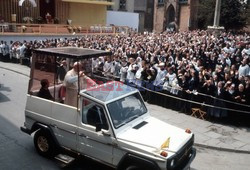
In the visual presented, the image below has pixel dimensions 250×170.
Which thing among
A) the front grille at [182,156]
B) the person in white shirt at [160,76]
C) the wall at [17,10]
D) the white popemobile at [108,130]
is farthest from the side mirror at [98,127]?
the wall at [17,10]

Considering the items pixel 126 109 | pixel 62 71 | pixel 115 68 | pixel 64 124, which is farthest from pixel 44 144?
pixel 115 68

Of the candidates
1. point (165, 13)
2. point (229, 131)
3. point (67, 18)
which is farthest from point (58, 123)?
point (165, 13)

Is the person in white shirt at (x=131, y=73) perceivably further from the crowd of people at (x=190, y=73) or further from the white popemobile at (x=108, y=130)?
the white popemobile at (x=108, y=130)

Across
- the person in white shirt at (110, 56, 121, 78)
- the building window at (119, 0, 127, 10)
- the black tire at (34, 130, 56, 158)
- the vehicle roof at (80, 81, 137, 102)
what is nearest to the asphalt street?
the black tire at (34, 130, 56, 158)

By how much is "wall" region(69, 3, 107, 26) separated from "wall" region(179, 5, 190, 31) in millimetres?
14303

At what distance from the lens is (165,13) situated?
168 ft

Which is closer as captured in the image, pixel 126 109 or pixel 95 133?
pixel 95 133

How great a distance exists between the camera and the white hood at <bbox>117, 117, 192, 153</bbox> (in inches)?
231

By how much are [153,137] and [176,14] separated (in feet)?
150

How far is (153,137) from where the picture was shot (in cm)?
615

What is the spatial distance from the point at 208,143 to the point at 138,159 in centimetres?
402

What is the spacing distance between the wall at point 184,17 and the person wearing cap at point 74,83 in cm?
4322

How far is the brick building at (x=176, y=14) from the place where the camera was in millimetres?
47844

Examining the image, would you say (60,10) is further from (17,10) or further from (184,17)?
(184,17)
